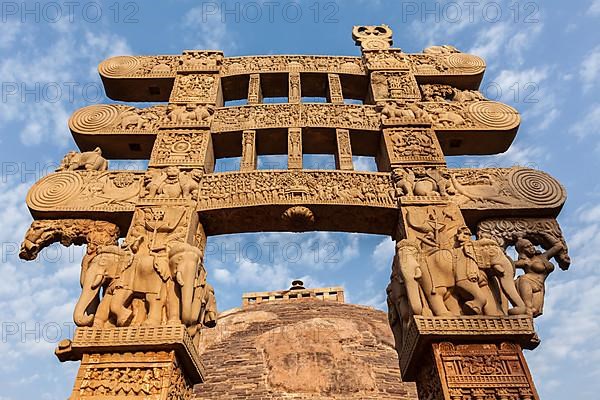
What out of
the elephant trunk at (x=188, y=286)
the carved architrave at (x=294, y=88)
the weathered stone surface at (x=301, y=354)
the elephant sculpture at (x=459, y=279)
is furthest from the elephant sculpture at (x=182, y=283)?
the weathered stone surface at (x=301, y=354)

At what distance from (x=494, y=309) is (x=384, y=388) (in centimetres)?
1369

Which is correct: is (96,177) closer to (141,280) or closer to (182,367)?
(141,280)

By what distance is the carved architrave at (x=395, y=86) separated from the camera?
32.8 ft

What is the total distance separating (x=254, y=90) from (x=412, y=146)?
3.96m

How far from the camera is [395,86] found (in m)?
10.2

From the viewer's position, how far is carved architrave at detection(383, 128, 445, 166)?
852 centimetres

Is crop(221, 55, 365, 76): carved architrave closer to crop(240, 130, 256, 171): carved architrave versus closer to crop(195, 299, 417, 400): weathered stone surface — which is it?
crop(240, 130, 256, 171): carved architrave

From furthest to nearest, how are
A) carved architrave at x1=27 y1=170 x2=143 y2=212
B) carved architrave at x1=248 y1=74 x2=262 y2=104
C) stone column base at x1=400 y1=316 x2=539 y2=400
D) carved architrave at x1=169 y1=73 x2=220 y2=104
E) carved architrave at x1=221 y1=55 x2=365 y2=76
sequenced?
carved architrave at x1=221 y1=55 x2=365 y2=76 → carved architrave at x1=248 y1=74 x2=262 y2=104 → carved architrave at x1=169 y1=73 x2=220 y2=104 → carved architrave at x1=27 y1=170 x2=143 y2=212 → stone column base at x1=400 y1=316 x2=539 y2=400

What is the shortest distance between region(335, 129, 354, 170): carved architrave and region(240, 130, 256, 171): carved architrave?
1.71 metres

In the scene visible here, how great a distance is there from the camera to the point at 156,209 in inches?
299

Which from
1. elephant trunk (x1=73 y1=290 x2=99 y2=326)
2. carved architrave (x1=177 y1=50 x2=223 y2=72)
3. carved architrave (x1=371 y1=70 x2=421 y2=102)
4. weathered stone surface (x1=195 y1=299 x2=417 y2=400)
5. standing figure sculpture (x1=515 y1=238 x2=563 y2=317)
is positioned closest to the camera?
elephant trunk (x1=73 y1=290 x2=99 y2=326)

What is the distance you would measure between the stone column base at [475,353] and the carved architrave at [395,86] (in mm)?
5527

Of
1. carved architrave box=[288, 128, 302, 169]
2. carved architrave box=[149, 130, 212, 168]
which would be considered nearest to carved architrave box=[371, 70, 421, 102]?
carved architrave box=[288, 128, 302, 169]

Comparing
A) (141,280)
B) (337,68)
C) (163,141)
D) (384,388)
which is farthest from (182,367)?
(384,388)
